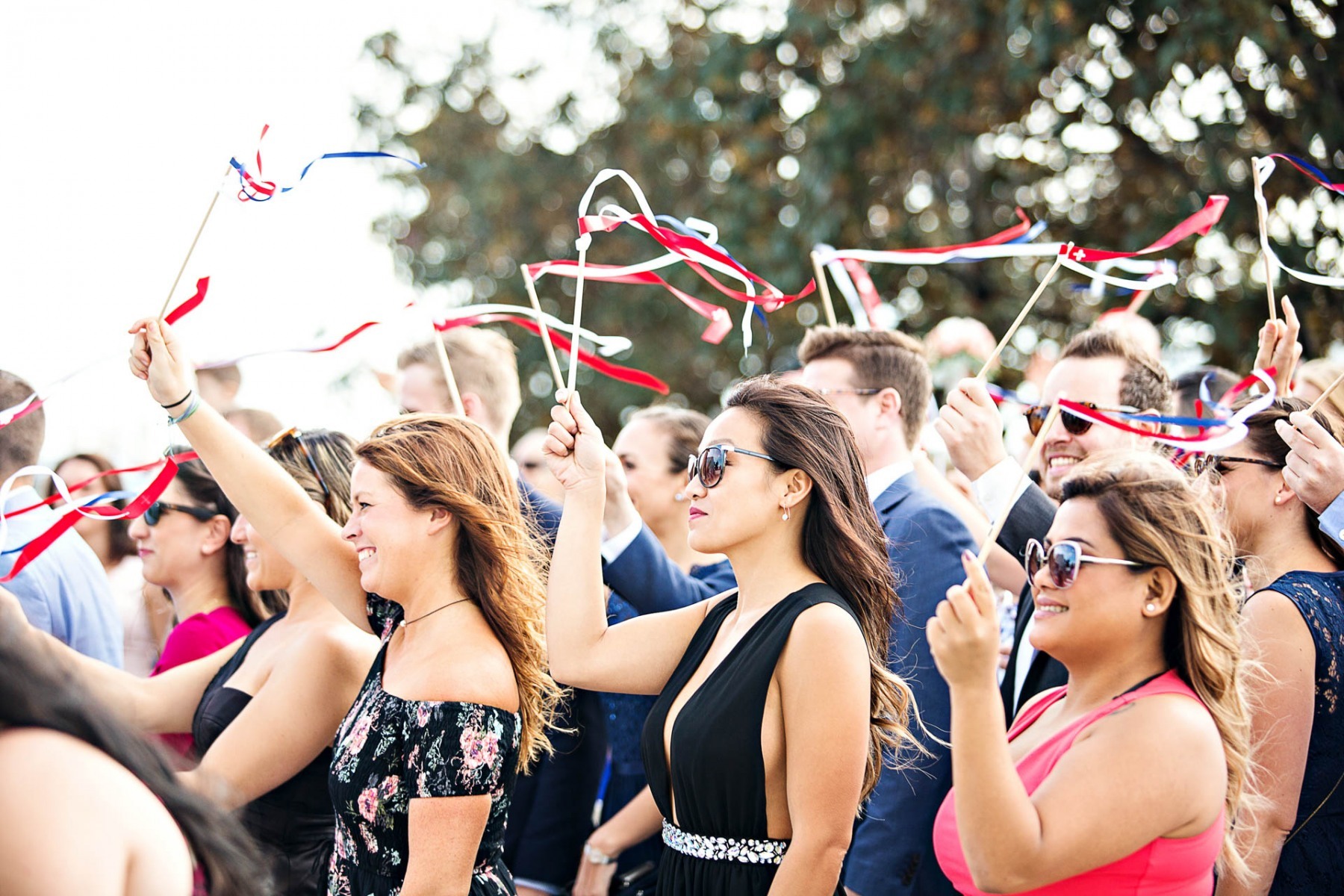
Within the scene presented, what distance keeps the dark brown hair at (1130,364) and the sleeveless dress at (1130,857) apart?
1877 mm

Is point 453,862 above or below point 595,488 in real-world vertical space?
below

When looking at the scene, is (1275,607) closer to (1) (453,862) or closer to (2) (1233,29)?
(1) (453,862)

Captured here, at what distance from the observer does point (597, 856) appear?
422 cm

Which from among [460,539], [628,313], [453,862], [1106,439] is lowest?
[628,313]

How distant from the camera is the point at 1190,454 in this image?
352cm

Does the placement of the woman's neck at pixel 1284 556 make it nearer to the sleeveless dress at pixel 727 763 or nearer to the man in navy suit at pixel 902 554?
the man in navy suit at pixel 902 554

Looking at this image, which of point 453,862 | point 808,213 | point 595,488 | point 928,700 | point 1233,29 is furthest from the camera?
point 808,213

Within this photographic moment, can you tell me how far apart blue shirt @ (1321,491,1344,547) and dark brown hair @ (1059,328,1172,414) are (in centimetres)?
106

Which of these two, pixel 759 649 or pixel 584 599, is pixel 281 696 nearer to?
pixel 584 599

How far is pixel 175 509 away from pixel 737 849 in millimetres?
2625

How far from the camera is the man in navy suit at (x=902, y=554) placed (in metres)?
3.68

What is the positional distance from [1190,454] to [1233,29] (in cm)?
533

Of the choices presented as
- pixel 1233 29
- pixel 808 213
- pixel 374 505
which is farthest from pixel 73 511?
pixel 808 213

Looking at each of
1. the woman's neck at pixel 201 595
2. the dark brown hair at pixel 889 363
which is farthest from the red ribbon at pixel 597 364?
the woman's neck at pixel 201 595
